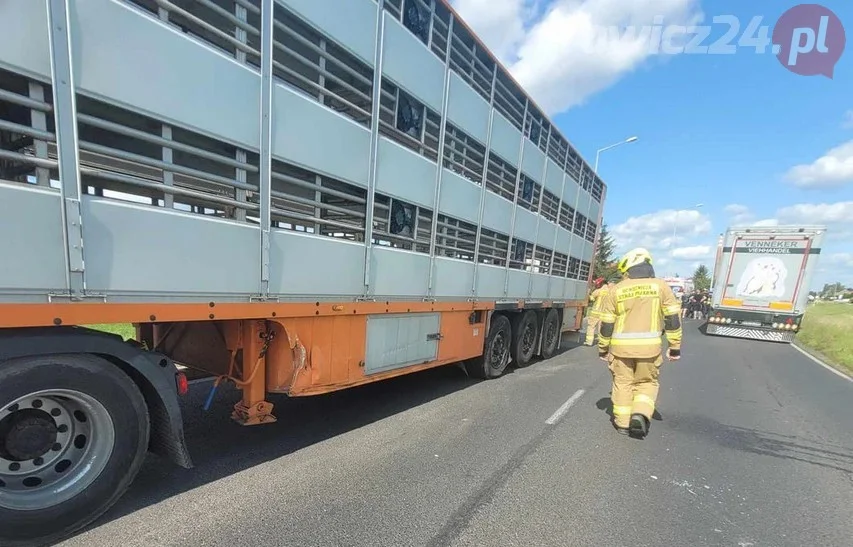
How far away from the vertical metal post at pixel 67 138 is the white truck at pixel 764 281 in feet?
58.2

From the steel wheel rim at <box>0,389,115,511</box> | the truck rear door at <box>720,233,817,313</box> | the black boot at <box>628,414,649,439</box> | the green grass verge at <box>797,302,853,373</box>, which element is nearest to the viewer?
the steel wheel rim at <box>0,389,115,511</box>

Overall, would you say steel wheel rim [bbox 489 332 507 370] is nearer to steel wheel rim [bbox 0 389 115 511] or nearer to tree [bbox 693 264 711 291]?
steel wheel rim [bbox 0 389 115 511]

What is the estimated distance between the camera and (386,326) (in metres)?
4.31

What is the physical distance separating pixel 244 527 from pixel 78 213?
1.98 metres

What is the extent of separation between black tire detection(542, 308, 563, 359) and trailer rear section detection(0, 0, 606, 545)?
398 cm

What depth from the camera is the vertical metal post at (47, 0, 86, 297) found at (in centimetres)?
203

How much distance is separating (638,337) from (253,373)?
378 centimetres

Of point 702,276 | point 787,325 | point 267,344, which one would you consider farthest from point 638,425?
point 702,276

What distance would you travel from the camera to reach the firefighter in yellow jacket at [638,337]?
4453 millimetres

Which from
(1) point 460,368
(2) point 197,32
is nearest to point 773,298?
(1) point 460,368

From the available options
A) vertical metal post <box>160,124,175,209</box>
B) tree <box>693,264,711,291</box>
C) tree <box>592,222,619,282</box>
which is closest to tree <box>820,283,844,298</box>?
tree <box>693,264,711,291</box>

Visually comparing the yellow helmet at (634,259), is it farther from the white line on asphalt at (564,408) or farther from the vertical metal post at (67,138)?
the vertical metal post at (67,138)

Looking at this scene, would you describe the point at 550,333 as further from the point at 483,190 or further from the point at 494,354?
the point at 483,190

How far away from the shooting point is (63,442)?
2.34 meters
